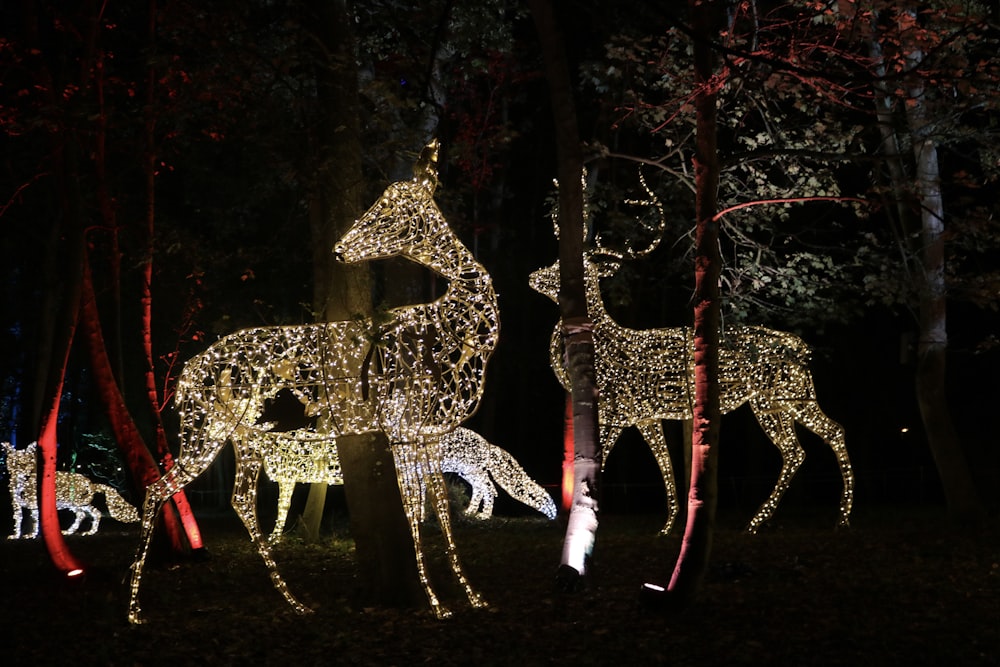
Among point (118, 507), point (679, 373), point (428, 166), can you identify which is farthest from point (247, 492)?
point (118, 507)

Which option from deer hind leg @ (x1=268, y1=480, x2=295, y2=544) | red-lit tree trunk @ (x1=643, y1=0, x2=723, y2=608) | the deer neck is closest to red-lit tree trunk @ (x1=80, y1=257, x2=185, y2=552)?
deer hind leg @ (x1=268, y1=480, x2=295, y2=544)

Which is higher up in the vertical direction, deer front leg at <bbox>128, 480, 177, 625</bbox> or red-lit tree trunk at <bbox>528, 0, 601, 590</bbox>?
red-lit tree trunk at <bbox>528, 0, 601, 590</bbox>

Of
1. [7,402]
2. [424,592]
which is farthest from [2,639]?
[7,402]

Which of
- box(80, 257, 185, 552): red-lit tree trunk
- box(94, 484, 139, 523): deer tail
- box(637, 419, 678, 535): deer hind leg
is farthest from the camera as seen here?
box(94, 484, 139, 523): deer tail

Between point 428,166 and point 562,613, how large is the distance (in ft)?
11.9

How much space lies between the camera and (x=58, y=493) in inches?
610

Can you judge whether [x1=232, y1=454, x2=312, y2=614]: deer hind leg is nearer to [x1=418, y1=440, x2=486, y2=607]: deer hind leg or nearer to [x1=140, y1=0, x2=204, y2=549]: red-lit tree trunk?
[x1=418, y1=440, x2=486, y2=607]: deer hind leg

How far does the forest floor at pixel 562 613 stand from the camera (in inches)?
250

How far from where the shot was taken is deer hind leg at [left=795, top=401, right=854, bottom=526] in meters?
12.4

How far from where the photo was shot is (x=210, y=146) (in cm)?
1870

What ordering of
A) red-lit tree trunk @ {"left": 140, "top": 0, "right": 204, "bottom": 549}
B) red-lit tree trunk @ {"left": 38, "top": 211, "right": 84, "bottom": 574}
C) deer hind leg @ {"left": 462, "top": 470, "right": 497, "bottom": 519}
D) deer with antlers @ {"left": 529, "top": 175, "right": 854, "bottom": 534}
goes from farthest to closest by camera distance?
deer hind leg @ {"left": 462, "top": 470, "right": 497, "bottom": 519}, deer with antlers @ {"left": 529, "top": 175, "right": 854, "bottom": 534}, red-lit tree trunk @ {"left": 140, "top": 0, "right": 204, "bottom": 549}, red-lit tree trunk @ {"left": 38, "top": 211, "right": 84, "bottom": 574}

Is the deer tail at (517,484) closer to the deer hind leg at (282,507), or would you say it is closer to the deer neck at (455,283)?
the deer hind leg at (282,507)

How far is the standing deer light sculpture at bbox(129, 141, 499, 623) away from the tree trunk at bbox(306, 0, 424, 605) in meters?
0.31

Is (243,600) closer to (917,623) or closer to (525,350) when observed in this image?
(917,623)
